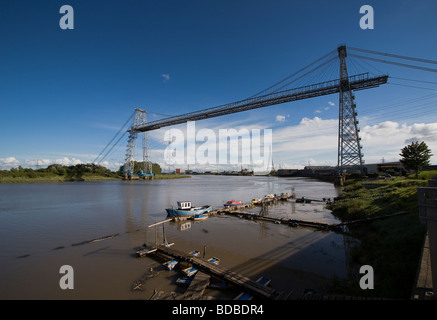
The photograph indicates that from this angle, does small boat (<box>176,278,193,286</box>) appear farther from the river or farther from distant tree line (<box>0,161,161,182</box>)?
distant tree line (<box>0,161,161,182</box>)

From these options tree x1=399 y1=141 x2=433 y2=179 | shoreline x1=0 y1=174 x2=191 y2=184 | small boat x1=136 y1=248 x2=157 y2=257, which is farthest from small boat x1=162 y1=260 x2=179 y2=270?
shoreline x1=0 y1=174 x2=191 y2=184

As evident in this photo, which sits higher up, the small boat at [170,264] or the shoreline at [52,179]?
the shoreline at [52,179]

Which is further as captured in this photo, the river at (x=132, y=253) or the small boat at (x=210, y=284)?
the river at (x=132, y=253)

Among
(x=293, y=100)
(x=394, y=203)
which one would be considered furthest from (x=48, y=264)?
(x=293, y=100)

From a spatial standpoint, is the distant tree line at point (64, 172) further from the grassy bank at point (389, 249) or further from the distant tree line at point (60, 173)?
the grassy bank at point (389, 249)

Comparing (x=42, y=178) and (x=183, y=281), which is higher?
(x=42, y=178)

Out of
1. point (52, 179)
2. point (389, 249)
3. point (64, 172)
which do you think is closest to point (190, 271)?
point (389, 249)

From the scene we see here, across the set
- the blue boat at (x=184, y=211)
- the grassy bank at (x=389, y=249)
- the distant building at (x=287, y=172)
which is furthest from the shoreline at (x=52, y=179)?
the distant building at (x=287, y=172)

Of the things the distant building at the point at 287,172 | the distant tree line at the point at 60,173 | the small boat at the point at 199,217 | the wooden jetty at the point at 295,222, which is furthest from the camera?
the distant building at the point at 287,172

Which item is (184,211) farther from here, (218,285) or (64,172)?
(64,172)
